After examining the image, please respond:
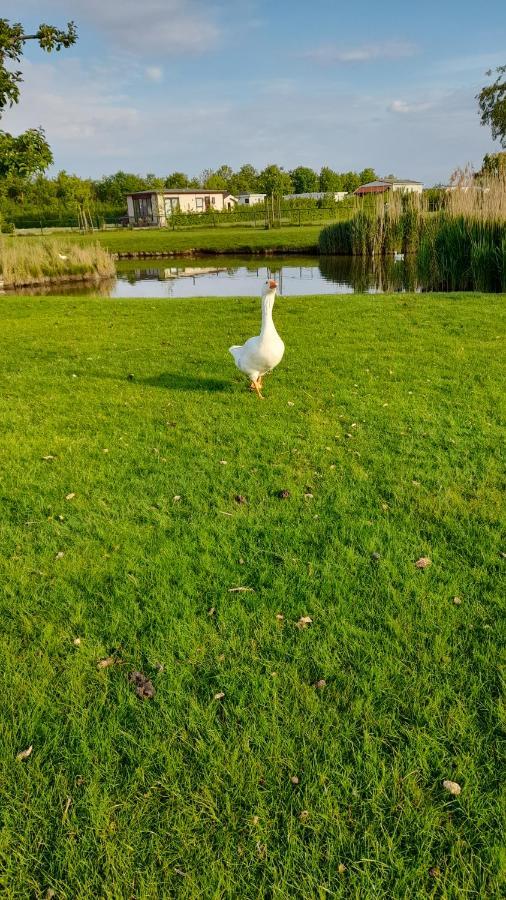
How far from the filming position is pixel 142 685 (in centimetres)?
286

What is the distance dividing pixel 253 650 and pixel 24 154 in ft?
36.7

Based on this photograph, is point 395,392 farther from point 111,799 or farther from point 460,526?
point 111,799

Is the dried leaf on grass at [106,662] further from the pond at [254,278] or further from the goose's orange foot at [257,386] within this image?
the pond at [254,278]

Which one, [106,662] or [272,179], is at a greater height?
[272,179]

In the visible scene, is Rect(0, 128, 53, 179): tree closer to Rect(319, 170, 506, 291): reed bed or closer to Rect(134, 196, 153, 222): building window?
Rect(319, 170, 506, 291): reed bed

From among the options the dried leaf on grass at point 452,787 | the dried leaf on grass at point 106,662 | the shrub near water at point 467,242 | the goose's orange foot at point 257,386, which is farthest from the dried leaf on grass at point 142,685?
the shrub near water at point 467,242

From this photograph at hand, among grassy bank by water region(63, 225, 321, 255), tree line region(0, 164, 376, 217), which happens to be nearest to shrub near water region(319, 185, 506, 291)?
grassy bank by water region(63, 225, 321, 255)

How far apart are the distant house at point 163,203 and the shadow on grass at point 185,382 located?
68722 mm

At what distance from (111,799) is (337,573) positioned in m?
1.91

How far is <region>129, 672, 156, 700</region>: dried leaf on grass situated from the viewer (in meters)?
2.80

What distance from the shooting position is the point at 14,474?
522 centimetres

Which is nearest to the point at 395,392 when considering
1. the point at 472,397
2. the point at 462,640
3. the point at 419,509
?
the point at 472,397

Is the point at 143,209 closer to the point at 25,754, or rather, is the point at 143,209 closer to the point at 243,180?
the point at 243,180

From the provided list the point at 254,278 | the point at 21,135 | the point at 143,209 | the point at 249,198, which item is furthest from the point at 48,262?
the point at 249,198
